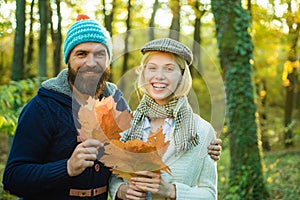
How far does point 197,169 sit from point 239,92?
16.3ft

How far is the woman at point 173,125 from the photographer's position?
263 centimetres

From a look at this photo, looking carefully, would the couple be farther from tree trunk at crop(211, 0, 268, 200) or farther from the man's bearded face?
tree trunk at crop(211, 0, 268, 200)

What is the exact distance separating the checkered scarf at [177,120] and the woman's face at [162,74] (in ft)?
0.34

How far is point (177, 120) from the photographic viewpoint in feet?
8.97

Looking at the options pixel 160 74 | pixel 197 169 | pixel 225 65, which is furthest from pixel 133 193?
pixel 225 65

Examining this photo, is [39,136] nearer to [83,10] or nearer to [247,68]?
[247,68]

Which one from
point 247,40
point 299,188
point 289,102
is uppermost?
point 247,40

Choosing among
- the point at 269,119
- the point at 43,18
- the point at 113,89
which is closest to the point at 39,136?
the point at 113,89

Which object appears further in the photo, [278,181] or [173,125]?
[278,181]

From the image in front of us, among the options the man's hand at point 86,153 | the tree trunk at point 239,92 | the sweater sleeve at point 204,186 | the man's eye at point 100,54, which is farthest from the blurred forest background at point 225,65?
A: the man's hand at point 86,153

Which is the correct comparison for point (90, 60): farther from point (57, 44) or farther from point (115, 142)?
point (57, 44)

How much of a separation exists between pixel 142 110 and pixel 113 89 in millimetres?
349

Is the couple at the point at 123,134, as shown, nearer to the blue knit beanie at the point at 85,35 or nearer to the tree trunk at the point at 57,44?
the blue knit beanie at the point at 85,35

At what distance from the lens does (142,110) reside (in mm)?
2805
